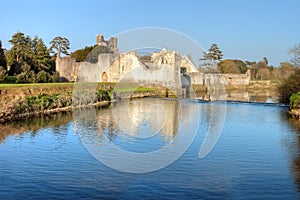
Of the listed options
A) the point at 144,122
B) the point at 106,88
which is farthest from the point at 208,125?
the point at 106,88

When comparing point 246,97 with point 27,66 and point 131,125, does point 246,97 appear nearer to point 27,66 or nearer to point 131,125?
point 27,66

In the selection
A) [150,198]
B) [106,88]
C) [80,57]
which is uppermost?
[80,57]

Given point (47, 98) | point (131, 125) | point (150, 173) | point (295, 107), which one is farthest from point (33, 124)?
point (295, 107)

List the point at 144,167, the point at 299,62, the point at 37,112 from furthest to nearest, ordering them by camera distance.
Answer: the point at 299,62 < the point at 37,112 < the point at 144,167

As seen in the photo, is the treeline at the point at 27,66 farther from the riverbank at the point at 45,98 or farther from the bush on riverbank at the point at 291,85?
the bush on riverbank at the point at 291,85

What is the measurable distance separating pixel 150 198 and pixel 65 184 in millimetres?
2498

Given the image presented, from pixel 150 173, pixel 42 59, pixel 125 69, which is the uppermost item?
pixel 42 59

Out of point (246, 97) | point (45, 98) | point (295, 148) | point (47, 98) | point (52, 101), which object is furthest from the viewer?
point (246, 97)

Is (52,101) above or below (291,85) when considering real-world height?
below

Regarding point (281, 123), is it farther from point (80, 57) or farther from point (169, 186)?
point (80, 57)

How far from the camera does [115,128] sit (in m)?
21.1

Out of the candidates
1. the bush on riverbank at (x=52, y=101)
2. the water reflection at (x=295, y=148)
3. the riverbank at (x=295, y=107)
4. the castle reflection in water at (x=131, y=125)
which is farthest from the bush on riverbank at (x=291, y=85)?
the bush on riverbank at (x=52, y=101)

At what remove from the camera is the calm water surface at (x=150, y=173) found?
10141mm

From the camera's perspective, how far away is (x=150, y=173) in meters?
12.0
